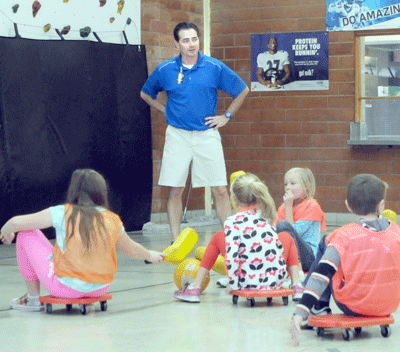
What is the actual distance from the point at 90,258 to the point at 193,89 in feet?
8.91

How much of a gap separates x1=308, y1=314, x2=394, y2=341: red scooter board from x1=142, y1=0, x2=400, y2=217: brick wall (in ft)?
19.0

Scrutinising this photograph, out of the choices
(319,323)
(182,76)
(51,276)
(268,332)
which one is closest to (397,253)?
(319,323)

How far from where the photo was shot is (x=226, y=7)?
10.1m

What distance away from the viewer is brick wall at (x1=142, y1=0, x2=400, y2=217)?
9.28m

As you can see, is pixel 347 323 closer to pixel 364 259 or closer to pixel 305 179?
pixel 364 259

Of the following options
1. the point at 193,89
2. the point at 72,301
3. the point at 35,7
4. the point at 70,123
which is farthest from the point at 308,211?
the point at 35,7

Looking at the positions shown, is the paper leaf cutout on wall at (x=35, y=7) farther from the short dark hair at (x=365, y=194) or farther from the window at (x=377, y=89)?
the short dark hair at (x=365, y=194)

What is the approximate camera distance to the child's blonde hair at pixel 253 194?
4351 millimetres

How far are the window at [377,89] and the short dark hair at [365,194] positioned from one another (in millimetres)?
5984

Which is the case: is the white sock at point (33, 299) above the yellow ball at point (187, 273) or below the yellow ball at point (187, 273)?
below

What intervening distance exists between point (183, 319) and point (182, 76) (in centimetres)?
295

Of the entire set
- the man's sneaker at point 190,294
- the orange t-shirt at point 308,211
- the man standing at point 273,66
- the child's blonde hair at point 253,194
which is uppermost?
the man standing at point 273,66

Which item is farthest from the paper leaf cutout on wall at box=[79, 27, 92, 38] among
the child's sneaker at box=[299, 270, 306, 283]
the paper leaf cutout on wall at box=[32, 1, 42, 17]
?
the child's sneaker at box=[299, 270, 306, 283]

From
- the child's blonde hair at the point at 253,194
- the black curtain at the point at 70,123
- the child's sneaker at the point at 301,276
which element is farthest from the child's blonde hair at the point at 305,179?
the black curtain at the point at 70,123
